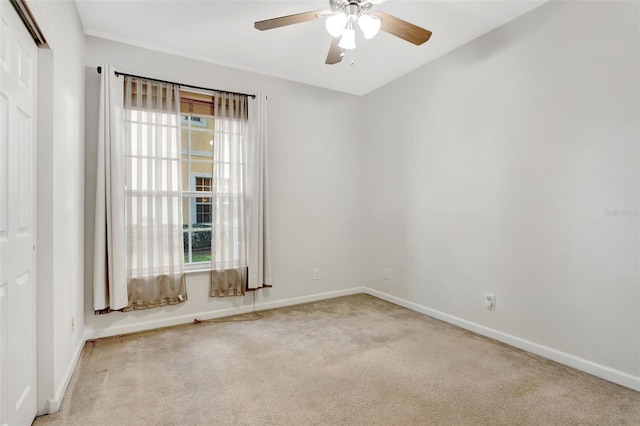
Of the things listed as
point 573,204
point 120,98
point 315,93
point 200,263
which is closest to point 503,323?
point 573,204

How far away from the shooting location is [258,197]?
352 cm

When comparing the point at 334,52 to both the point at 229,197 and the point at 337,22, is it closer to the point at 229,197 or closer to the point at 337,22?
the point at 337,22

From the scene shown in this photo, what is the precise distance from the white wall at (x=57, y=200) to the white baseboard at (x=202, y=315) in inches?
17.7

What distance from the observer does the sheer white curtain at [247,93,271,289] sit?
350 cm

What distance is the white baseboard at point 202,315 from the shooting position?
9.54 ft

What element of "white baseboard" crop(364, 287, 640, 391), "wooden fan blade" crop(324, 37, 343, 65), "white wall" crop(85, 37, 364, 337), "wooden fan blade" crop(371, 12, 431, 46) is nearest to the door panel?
"white wall" crop(85, 37, 364, 337)

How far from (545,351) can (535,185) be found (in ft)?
4.12

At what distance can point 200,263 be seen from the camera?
3432 mm

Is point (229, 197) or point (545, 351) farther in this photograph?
point (229, 197)

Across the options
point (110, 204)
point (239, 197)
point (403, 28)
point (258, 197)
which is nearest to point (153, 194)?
point (110, 204)

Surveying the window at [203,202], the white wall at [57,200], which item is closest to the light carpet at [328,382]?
the white wall at [57,200]

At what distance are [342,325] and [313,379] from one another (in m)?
1.05

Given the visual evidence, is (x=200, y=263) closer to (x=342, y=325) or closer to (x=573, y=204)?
(x=342, y=325)

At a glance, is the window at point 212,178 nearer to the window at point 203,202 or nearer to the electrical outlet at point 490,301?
the window at point 203,202
